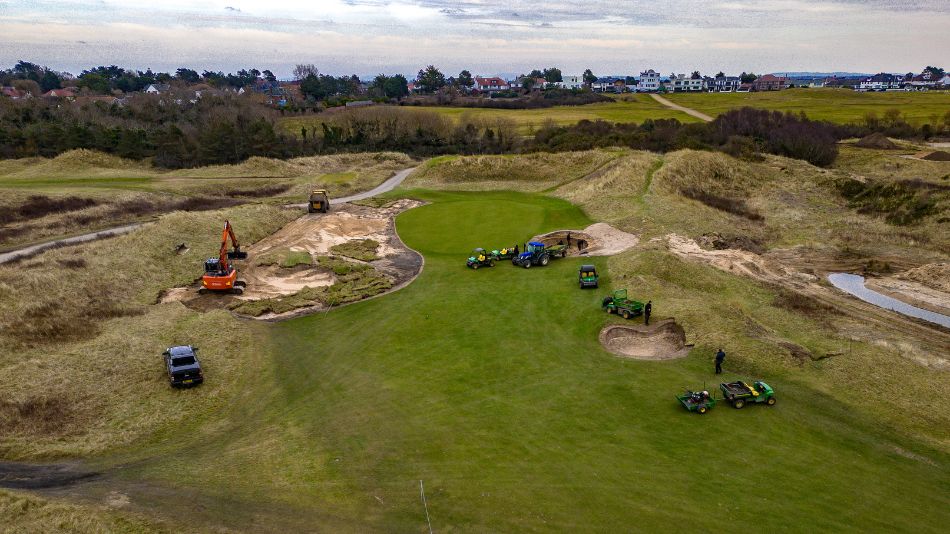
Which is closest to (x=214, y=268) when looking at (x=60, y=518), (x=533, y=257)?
(x=533, y=257)

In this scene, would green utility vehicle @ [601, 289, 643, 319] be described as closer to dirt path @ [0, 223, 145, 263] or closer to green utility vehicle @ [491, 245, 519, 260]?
green utility vehicle @ [491, 245, 519, 260]

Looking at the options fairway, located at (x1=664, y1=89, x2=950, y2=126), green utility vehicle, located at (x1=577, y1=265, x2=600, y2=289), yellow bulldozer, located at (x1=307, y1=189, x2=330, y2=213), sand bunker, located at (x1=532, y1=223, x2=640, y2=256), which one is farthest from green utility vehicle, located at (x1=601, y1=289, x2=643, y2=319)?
fairway, located at (x1=664, y1=89, x2=950, y2=126)

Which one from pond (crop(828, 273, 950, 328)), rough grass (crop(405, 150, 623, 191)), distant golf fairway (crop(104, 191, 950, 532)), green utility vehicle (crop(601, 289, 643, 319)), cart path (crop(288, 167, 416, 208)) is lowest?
distant golf fairway (crop(104, 191, 950, 532))

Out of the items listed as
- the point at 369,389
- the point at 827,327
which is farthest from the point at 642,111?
the point at 369,389

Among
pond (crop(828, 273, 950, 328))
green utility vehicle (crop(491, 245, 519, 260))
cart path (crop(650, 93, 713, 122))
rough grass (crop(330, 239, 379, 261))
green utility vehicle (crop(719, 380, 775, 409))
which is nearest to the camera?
green utility vehicle (crop(719, 380, 775, 409))

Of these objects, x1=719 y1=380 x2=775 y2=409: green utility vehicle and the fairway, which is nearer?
x1=719 y1=380 x2=775 y2=409: green utility vehicle

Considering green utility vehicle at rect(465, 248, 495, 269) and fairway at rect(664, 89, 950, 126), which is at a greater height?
fairway at rect(664, 89, 950, 126)

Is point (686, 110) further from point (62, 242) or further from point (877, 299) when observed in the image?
point (62, 242)

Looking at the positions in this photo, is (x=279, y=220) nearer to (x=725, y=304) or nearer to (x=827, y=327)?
(x=725, y=304)
